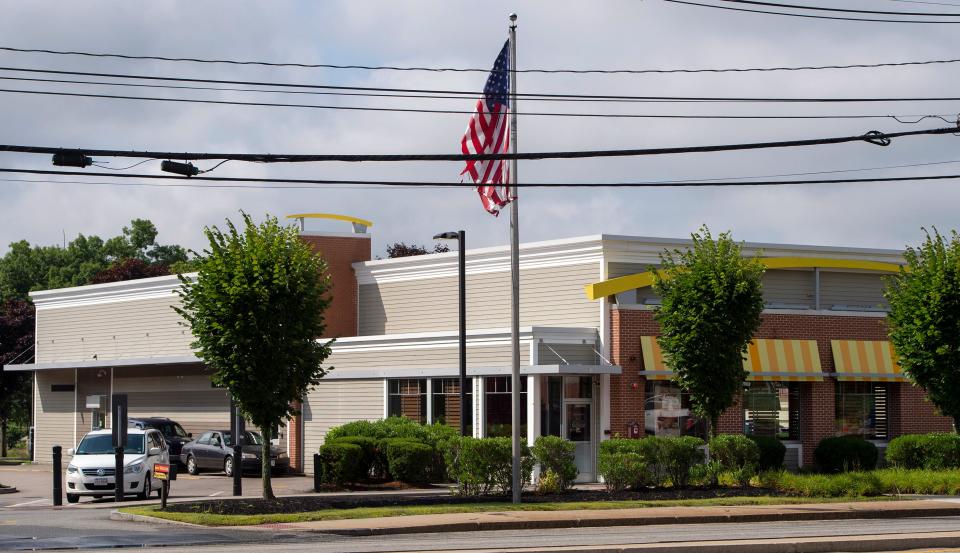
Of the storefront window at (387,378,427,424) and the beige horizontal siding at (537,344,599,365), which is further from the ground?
the beige horizontal siding at (537,344,599,365)

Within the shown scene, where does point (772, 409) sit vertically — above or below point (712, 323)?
below

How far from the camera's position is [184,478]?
40281 mm

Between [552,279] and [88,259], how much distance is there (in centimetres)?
6674

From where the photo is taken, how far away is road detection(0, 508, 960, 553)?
19766 millimetres

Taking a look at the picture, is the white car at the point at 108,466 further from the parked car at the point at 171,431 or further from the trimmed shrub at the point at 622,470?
the trimmed shrub at the point at 622,470

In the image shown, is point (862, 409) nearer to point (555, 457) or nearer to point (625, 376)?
point (625, 376)

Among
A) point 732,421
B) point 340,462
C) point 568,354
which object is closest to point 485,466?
point 340,462

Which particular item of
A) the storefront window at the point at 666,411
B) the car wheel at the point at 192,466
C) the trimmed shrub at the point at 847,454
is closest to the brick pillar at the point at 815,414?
the trimmed shrub at the point at 847,454

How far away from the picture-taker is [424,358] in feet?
127

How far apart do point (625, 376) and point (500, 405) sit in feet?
11.9

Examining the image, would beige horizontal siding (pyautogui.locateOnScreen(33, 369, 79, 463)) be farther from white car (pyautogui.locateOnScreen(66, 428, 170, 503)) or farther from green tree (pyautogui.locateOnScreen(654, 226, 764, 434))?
green tree (pyautogui.locateOnScreen(654, 226, 764, 434))

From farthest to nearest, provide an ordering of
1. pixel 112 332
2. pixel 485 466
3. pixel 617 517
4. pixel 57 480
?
pixel 112 332
pixel 57 480
pixel 485 466
pixel 617 517

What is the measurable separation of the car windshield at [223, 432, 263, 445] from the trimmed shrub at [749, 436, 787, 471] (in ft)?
49.9

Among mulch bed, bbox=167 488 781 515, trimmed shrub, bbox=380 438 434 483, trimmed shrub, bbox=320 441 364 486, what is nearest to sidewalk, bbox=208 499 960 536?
mulch bed, bbox=167 488 781 515
